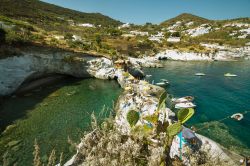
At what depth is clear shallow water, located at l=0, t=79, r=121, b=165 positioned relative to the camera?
48.9 ft

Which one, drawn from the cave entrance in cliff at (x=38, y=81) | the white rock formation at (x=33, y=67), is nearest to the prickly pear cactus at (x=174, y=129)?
the white rock formation at (x=33, y=67)

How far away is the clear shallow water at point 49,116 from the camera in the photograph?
14.9 meters

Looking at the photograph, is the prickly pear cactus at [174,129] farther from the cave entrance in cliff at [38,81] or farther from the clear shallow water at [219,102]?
the cave entrance in cliff at [38,81]

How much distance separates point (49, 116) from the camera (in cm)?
Answer: 2064

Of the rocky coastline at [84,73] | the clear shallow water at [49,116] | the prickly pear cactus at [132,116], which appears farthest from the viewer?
the rocky coastline at [84,73]

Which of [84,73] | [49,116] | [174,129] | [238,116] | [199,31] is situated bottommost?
[49,116]

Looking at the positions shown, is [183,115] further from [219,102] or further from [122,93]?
[219,102]

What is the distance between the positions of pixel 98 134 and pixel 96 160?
47.3 inches

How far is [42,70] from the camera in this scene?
32281 mm

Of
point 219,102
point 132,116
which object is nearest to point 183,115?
point 132,116

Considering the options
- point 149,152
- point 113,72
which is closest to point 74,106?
point 113,72

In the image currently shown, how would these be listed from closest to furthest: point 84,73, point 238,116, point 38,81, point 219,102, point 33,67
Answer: point 238,116, point 219,102, point 33,67, point 38,81, point 84,73

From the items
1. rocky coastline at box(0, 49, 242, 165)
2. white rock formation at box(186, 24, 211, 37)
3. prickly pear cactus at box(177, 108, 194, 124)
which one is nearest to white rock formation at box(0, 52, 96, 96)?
rocky coastline at box(0, 49, 242, 165)

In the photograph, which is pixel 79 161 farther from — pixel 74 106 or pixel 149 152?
pixel 74 106
